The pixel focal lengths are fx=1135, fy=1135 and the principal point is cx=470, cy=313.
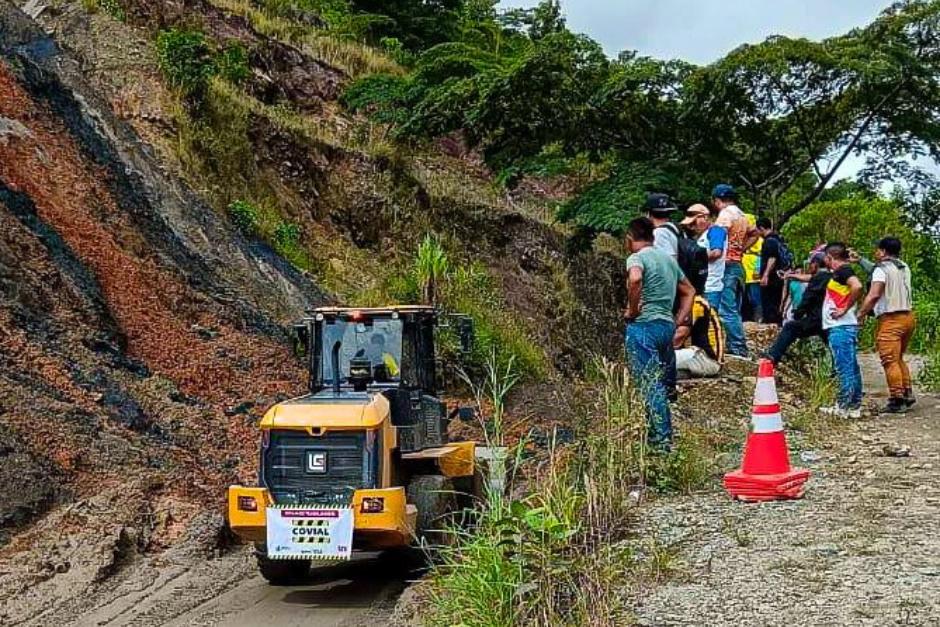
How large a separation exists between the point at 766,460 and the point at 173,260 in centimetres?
899

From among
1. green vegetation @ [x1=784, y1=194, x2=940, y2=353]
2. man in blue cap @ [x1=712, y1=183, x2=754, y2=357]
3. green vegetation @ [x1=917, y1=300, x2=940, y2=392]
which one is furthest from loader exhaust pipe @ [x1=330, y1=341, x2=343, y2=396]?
green vegetation @ [x1=784, y1=194, x2=940, y2=353]

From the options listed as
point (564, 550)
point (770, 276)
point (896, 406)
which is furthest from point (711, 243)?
point (564, 550)

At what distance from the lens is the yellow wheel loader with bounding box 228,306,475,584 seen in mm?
7410

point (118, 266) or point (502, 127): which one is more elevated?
point (502, 127)

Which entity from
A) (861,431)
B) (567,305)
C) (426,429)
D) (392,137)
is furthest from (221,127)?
(861,431)

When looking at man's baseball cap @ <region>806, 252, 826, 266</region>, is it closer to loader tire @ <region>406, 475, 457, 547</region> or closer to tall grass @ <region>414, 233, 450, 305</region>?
tall grass @ <region>414, 233, 450, 305</region>

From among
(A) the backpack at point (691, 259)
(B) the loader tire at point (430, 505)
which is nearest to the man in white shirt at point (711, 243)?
(A) the backpack at point (691, 259)

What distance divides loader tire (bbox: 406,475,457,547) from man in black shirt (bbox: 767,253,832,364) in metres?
4.50

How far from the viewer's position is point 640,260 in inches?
320

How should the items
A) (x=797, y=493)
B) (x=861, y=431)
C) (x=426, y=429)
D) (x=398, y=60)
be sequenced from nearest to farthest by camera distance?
1. (x=797, y=493)
2. (x=426, y=429)
3. (x=861, y=431)
4. (x=398, y=60)

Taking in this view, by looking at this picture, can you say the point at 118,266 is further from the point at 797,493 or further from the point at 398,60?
the point at 398,60

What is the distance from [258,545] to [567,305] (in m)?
15.3

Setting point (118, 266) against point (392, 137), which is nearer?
point (118, 266)

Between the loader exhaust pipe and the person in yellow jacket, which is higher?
the person in yellow jacket
